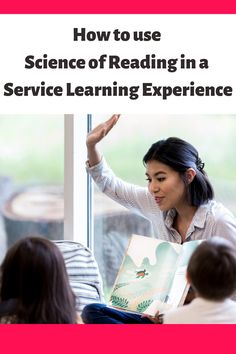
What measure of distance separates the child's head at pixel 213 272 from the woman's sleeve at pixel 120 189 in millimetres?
943

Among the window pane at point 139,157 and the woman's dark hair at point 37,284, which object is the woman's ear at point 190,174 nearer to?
the window pane at point 139,157

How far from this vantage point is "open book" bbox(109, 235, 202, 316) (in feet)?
8.68

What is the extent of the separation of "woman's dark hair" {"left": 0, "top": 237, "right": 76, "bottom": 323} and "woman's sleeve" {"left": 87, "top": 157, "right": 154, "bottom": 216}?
89 cm

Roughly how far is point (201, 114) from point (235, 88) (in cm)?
20

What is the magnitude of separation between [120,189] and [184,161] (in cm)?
37

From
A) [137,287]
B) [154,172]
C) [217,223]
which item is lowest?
[137,287]

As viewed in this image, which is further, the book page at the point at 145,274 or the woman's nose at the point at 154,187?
the woman's nose at the point at 154,187

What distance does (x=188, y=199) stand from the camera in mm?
2869

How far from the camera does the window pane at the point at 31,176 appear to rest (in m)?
3.51

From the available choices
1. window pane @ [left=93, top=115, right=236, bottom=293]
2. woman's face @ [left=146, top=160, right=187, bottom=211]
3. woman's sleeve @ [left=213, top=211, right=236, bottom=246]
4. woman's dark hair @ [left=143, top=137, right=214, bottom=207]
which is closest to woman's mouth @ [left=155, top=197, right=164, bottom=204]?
woman's face @ [left=146, top=160, right=187, bottom=211]

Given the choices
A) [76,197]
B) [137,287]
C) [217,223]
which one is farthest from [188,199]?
[76,197]

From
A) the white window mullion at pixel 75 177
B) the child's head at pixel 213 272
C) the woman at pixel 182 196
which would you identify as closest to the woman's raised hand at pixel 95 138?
the woman at pixel 182 196

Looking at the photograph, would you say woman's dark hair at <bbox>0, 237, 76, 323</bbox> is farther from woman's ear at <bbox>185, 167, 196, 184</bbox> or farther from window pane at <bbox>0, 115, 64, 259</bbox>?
window pane at <bbox>0, 115, 64, 259</bbox>

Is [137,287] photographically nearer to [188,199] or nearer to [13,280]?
[188,199]
